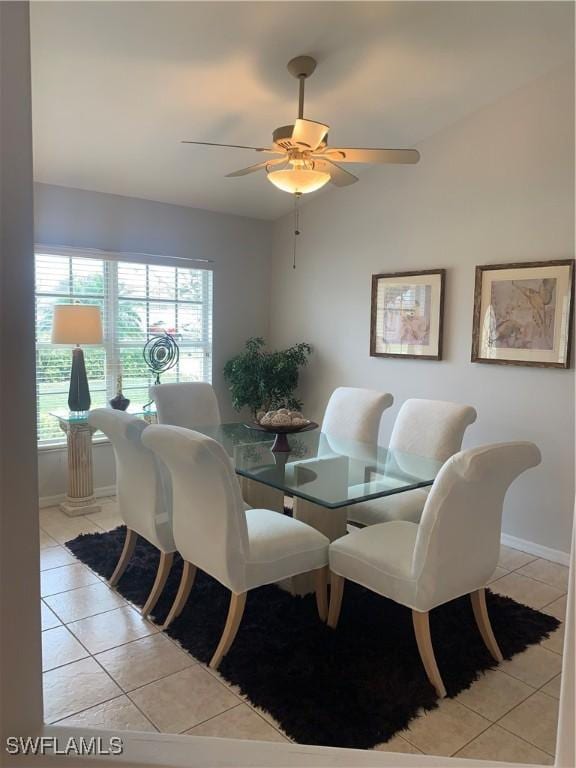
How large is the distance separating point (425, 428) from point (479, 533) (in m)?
1.08

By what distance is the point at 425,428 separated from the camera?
10.7 feet

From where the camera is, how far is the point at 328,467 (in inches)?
113

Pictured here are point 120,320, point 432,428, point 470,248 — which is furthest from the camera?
point 120,320

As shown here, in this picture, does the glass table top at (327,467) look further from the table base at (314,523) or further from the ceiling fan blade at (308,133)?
the ceiling fan blade at (308,133)

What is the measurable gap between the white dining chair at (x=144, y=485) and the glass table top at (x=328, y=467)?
414mm

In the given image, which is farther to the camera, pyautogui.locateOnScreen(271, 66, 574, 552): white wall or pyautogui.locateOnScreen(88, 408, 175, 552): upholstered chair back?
pyautogui.locateOnScreen(271, 66, 574, 552): white wall

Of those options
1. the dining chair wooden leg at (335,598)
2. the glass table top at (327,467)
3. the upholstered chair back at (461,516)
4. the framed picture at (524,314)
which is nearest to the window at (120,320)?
the glass table top at (327,467)

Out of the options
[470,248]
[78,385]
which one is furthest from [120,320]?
[470,248]

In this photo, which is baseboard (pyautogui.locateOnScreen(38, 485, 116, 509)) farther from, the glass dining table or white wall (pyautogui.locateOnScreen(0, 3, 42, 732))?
white wall (pyautogui.locateOnScreen(0, 3, 42, 732))

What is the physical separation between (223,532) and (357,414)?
1.66m

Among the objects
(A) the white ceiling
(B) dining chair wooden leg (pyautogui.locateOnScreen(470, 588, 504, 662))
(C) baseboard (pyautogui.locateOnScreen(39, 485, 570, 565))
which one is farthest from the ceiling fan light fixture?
(C) baseboard (pyautogui.locateOnScreen(39, 485, 570, 565))

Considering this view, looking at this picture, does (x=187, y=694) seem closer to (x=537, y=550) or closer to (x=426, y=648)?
(x=426, y=648)

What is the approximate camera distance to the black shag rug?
2.02 metres

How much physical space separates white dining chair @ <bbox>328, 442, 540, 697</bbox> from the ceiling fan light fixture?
5.23 feet
